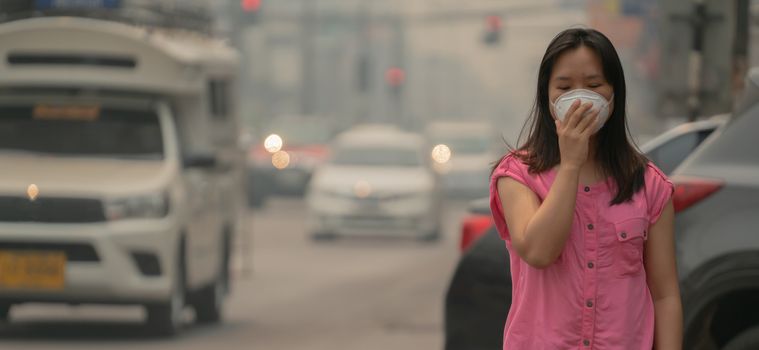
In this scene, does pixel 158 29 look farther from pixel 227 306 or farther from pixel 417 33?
pixel 417 33

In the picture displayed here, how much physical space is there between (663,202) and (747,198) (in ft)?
8.08

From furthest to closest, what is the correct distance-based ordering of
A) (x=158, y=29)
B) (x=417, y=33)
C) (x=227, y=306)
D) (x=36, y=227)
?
(x=417, y=33) → (x=227, y=306) → (x=158, y=29) → (x=36, y=227)

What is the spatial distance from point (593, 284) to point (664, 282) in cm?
24

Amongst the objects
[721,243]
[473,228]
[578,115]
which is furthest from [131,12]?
[578,115]

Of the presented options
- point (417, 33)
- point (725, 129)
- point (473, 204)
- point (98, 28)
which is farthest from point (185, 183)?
point (417, 33)

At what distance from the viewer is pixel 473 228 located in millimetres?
8906

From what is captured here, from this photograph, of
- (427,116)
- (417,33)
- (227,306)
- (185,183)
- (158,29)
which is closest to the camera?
(185,183)

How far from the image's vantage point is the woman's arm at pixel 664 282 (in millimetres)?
4789

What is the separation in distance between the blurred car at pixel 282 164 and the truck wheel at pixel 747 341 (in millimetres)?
29805

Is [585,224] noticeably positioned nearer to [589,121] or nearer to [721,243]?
[589,121]

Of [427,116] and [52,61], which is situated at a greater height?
[52,61]

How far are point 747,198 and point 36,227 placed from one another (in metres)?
7.82

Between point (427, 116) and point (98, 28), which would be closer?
point (98, 28)

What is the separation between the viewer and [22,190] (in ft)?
46.6
